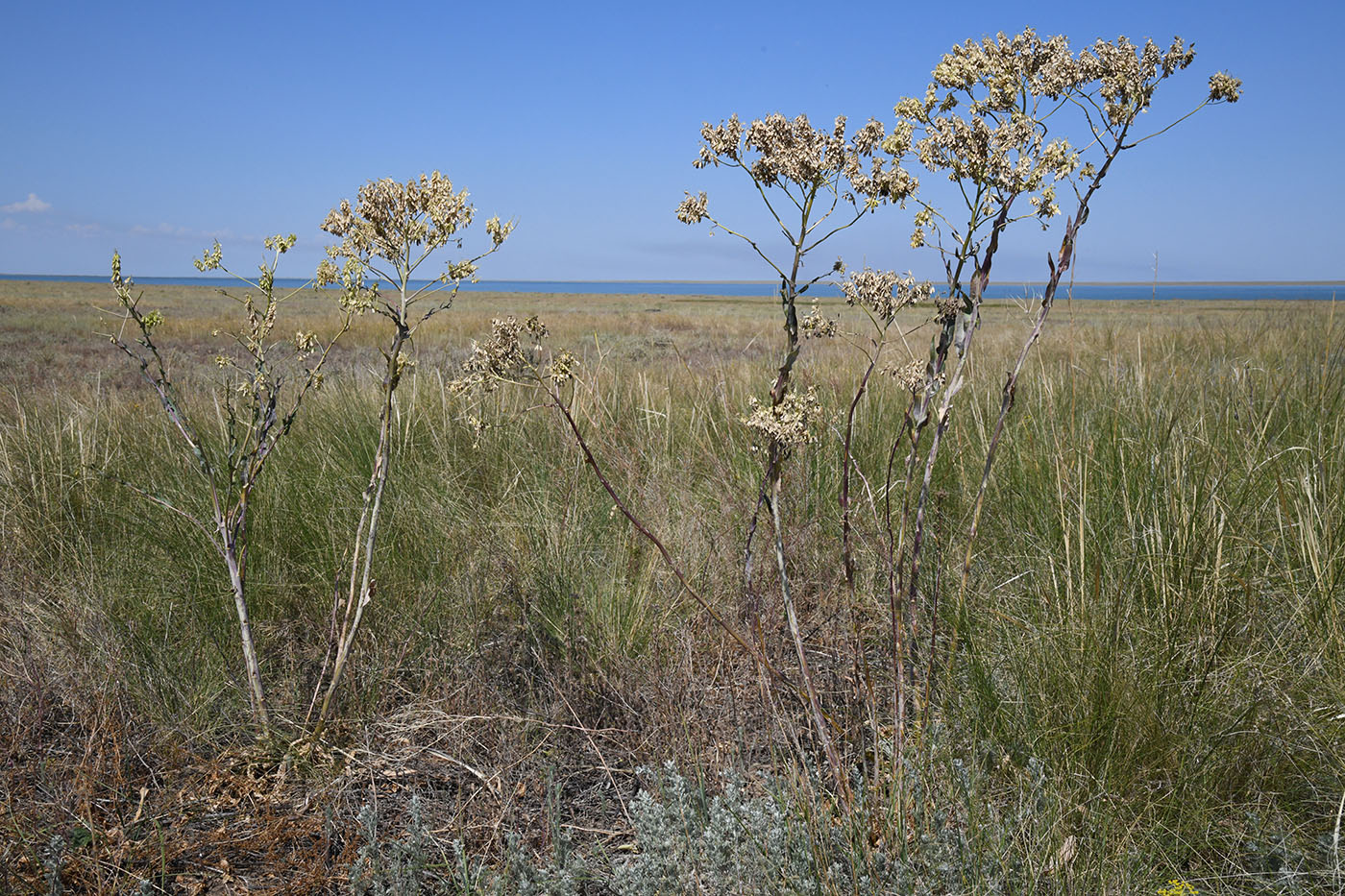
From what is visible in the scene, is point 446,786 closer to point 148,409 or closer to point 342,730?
point 342,730

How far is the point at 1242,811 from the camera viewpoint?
1616 millimetres

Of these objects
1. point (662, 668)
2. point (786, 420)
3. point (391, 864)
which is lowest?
point (391, 864)

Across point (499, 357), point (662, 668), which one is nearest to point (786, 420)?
point (499, 357)

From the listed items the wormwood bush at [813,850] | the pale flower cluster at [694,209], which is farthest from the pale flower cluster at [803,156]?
the wormwood bush at [813,850]

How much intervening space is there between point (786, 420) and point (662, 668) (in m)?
1.12

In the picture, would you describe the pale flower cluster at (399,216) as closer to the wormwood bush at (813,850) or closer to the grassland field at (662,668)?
the grassland field at (662,668)

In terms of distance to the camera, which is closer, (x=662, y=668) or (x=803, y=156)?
(x=803, y=156)

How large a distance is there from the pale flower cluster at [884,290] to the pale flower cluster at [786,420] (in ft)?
0.75

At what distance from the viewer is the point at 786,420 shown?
4.56 feet

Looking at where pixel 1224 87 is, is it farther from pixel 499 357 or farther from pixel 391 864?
pixel 391 864

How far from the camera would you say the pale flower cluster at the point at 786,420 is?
1367 millimetres

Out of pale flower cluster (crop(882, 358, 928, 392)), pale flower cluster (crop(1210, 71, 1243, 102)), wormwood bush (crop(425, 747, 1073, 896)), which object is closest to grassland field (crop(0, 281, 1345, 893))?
wormwood bush (crop(425, 747, 1073, 896))

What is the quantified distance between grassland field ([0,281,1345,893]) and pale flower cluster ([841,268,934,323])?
262 millimetres

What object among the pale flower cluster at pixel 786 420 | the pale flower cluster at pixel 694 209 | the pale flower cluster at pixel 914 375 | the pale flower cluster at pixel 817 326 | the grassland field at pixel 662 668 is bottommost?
the grassland field at pixel 662 668
